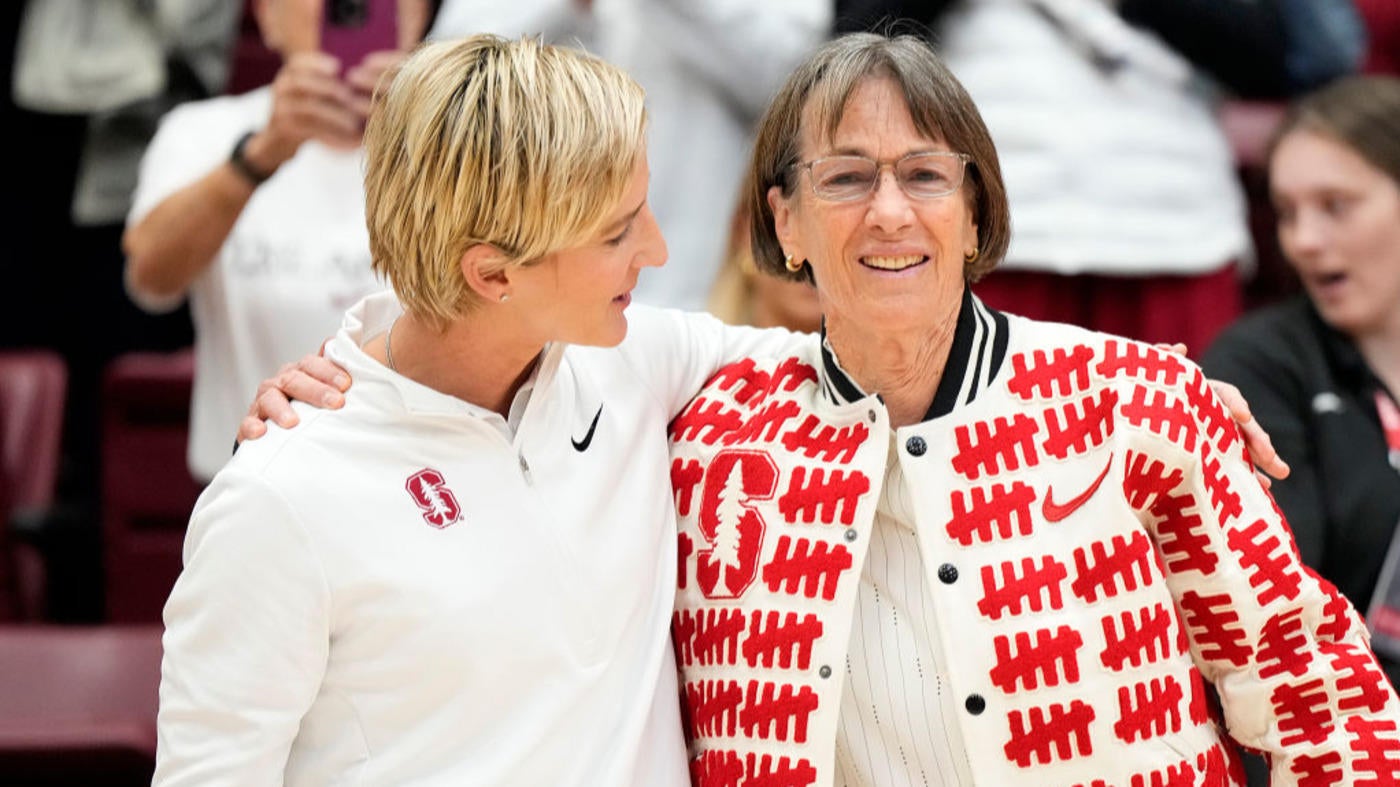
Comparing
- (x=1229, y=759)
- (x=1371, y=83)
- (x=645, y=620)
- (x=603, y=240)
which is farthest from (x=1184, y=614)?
(x=1371, y=83)

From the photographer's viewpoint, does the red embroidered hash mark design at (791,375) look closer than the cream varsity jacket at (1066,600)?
No

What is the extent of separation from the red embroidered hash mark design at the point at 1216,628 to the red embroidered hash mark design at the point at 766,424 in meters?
0.47

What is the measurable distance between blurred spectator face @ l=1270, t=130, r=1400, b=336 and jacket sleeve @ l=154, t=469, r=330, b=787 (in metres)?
1.93

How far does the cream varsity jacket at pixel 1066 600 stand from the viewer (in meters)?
1.92

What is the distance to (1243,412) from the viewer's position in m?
2.07

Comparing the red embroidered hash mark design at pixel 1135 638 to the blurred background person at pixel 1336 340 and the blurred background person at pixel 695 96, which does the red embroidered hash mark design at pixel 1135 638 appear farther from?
the blurred background person at pixel 695 96

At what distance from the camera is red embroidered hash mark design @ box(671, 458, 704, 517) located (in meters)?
2.11

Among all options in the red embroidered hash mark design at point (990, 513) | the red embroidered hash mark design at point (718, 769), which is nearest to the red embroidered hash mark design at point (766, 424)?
the red embroidered hash mark design at point (990, 513)

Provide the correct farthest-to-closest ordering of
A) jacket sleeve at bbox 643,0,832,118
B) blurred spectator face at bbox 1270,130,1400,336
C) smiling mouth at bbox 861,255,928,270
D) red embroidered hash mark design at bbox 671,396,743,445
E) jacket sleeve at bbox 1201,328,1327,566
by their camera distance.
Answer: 1. jacket sleeve at bbox 643,0,832,118
2. blurred spectator face at bbox 1270,130,1400,336
3. jacket sleeve at bbox 1201,328,1327,566
4. red embroidered hash mark design at bbox 671,396,743,445
5. smiling mouth at bbox 861,255,928,270

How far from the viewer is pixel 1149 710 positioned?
1916 millimetres

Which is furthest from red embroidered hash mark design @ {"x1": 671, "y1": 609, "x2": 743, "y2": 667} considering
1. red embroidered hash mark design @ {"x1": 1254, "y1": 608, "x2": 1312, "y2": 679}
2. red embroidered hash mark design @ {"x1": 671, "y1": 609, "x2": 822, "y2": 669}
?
red embroidered hash mark design @ {"x1": 1254, "y1": 608, "x2": 1312, "y2": 679}

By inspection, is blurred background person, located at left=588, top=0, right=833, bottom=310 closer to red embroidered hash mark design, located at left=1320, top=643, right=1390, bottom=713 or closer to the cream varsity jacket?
the cream varsity jacket

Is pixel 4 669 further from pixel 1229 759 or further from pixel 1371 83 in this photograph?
pixel 1371 83

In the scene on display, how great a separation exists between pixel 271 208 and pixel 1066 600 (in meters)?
1.57
